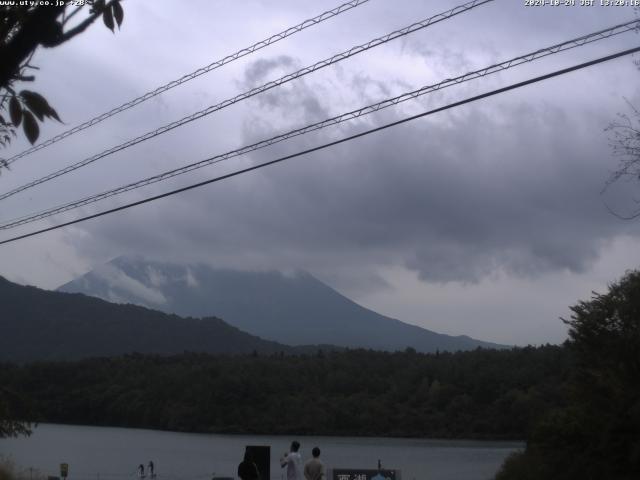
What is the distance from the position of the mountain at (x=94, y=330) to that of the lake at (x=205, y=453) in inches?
1766

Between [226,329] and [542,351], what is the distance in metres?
115

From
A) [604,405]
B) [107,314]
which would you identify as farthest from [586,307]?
[107,314]

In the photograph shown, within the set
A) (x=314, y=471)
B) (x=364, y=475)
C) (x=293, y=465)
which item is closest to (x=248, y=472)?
(x=314, y=471)

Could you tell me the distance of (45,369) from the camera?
68.4 meters

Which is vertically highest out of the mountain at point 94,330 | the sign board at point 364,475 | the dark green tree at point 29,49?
the mountain at point 94,330

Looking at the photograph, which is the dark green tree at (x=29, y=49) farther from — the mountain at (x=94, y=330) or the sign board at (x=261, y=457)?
the mountain at (x=94, y=330)

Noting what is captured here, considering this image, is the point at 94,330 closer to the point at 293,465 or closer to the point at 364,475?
the point at 364,475

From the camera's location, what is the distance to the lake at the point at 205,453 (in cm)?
5459

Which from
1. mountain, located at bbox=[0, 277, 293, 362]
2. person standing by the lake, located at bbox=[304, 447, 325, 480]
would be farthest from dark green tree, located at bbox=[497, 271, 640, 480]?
mountain, located at bbox=[0, 277, 293, 362]

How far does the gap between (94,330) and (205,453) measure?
98.6m

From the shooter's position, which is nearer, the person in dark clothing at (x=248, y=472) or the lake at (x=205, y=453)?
the person in dark clothing at (x=248, y=472)

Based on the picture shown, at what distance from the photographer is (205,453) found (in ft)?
233

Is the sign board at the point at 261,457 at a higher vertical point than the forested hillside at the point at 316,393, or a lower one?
lower

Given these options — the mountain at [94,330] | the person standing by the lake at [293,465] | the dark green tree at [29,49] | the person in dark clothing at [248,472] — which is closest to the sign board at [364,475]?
the person standing by the lake at [293,465]
